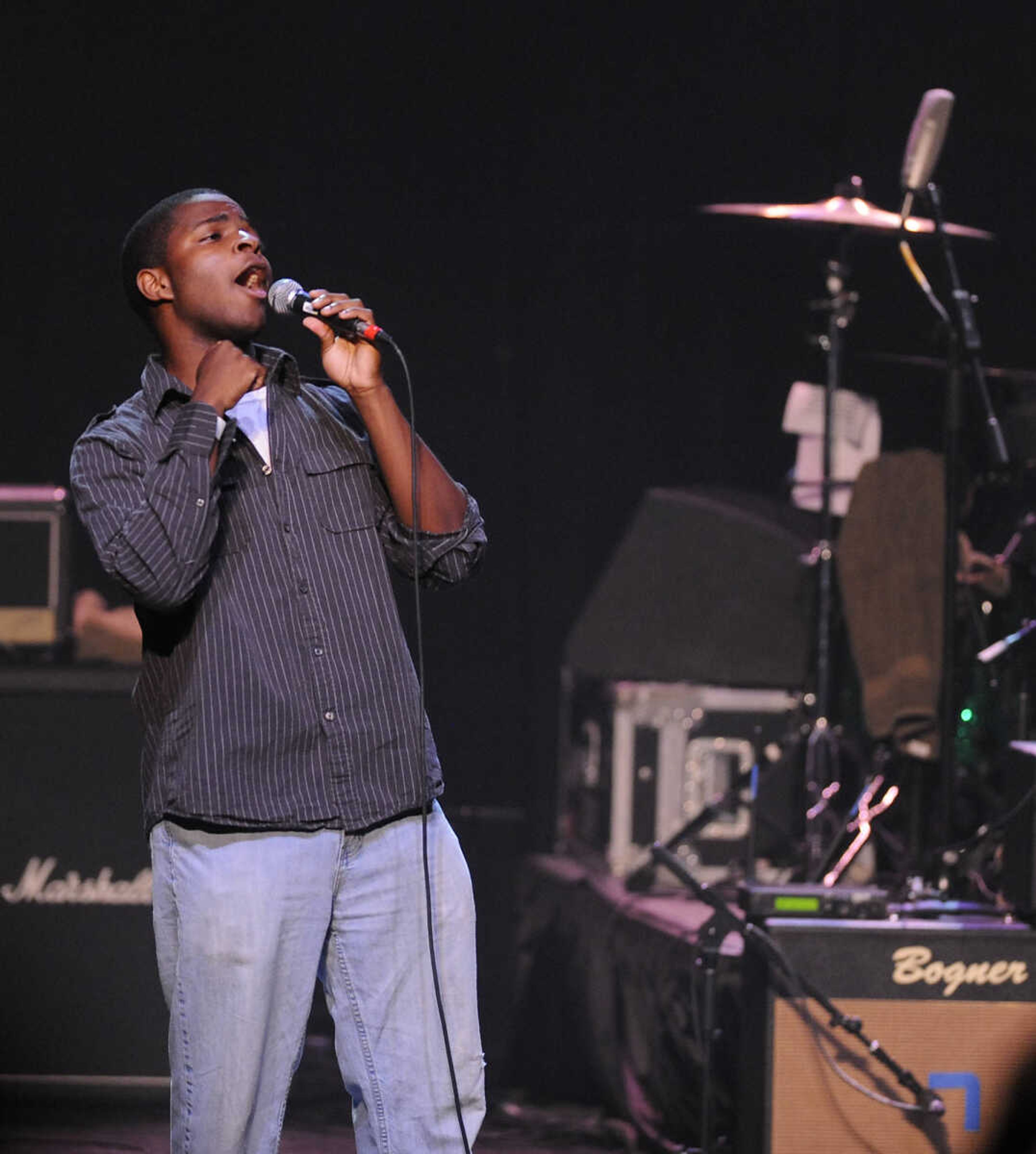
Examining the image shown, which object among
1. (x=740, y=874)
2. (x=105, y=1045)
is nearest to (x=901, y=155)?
(x=740, y=874)

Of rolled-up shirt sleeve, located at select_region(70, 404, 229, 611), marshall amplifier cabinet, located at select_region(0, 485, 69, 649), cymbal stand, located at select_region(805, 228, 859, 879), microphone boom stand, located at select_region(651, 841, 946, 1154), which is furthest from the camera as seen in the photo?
cymbal stand, located at select_region(805, 228, 859, 879)

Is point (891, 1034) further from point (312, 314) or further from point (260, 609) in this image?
point (312, 314)

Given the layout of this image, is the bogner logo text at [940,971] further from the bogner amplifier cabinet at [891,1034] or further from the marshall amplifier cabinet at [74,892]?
the marshall amplifier cabinet at [74,892]

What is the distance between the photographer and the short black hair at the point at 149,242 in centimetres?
245

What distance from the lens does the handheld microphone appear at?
2250 mm

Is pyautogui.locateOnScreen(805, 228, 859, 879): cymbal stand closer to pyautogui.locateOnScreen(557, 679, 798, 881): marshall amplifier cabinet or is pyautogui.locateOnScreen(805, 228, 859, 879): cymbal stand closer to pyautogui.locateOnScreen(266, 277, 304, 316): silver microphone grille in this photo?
pyautogui.locateOnScreen(557, 679, 798, 881): marshall amplifier cabinet

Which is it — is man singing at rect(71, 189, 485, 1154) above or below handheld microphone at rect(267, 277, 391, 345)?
below

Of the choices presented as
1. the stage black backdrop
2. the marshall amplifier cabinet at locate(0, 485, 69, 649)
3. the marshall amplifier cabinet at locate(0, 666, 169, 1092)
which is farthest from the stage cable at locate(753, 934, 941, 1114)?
the stage black backdrop

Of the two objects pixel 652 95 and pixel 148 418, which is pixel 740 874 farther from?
pixel 148 418

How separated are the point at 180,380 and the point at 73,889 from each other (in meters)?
1.56

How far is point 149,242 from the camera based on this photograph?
246 centimetres

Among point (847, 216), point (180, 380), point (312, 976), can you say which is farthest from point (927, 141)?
point (312, 976)

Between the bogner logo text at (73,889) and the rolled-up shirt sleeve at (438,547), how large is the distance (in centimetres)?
142

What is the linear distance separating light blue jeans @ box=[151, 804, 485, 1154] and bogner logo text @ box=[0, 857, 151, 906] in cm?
135
